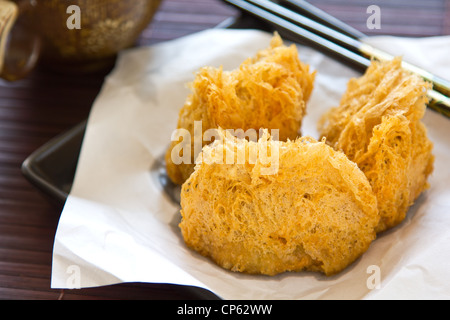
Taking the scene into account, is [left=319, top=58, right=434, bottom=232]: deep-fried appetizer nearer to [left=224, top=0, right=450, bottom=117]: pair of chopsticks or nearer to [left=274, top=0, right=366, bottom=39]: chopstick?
[left=224, top=0, right=450, bottom=117]: pair of chopsticks

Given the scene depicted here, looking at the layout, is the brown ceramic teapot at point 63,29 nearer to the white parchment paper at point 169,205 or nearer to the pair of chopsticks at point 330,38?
the white parchment paper at point 169,205

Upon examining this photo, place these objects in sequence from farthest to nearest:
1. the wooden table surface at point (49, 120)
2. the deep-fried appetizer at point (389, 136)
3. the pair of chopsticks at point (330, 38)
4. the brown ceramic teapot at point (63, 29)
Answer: the brown ceramic teapot at point (63, 29)
the pair of chopsticks at point (330, 38)
the wooden table surface at point (49, 120)
the deep-fried appetizer at point (389, 136)

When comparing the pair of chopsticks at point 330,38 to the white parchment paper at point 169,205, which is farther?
the pair of chopsticks at point 330,38

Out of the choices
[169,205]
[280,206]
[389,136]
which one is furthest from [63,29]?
[389,136]

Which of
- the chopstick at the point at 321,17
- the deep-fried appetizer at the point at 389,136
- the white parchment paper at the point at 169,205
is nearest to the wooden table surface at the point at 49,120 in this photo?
the white parchment paper at the point at 169,205

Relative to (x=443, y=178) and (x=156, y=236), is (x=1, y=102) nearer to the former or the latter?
(x=156, y=236)
